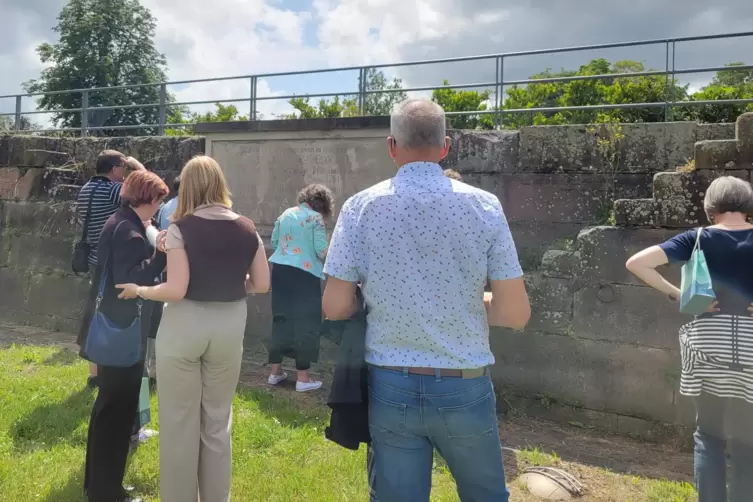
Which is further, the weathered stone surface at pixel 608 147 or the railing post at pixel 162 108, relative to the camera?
the railing post at pixel 162 108

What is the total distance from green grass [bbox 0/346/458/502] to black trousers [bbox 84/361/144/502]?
31cm

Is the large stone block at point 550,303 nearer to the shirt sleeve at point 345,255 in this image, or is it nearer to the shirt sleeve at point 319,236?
the shirt sleeve at point 319,236

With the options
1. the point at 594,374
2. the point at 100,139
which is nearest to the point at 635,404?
the point at 594,374

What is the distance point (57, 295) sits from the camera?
8664mm

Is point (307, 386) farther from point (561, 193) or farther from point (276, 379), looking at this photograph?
point (561, 193)

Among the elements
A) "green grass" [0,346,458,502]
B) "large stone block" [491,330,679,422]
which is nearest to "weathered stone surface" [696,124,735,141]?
"large stone block" [491,330,679,422]

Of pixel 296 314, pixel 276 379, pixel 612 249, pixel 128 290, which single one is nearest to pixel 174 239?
pixel 128 290

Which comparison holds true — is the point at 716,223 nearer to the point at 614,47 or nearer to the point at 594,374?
the point at 594,374

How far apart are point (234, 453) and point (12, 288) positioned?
6590mm

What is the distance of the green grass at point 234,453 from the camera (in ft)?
12.0

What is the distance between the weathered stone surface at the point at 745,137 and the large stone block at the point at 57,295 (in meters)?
7.49

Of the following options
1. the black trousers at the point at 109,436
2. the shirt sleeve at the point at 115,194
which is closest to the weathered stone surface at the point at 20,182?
the shirt sleeve at the point at 115,194

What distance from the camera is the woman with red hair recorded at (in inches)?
131

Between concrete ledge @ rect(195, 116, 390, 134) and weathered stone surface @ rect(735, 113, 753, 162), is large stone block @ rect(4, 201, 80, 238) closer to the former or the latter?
concrete ledge @ rect(195, 116, 390, 134)
